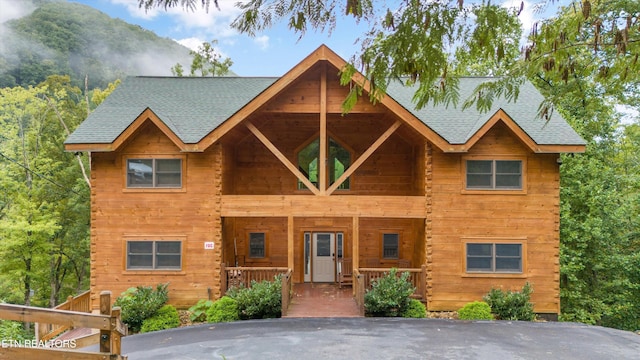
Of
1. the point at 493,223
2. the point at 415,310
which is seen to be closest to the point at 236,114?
the point at 415,310

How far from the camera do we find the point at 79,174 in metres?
24.2

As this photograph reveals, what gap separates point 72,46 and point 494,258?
253 feet

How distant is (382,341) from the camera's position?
8.48m

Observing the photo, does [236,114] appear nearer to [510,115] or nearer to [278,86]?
[278,86]

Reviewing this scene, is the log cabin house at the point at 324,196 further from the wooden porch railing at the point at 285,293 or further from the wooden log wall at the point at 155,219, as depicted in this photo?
the wooden porch railing at the point at 285,293

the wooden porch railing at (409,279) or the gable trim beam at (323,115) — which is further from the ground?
the gable trim beam at (323,115)

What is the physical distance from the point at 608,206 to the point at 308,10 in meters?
18.4

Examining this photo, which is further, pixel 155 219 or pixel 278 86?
pixel 155 219

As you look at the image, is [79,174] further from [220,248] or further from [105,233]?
[220,248]

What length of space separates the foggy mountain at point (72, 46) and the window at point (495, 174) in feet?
186

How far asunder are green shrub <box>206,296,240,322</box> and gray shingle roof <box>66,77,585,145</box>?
15.9 feet

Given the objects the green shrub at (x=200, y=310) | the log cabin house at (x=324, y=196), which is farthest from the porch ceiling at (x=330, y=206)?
the green shrub at (x=200, y=310)

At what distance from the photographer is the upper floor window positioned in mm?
15062

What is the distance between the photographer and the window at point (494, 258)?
1225cm
